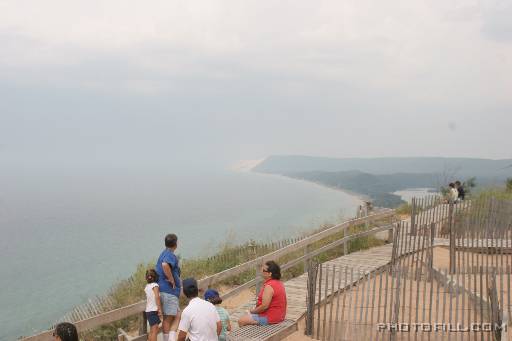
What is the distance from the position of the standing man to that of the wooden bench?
903mm

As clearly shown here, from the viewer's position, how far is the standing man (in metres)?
6.48

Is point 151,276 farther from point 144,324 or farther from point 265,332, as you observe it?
point 265,332

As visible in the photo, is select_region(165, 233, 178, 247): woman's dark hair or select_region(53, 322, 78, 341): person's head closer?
select_region(53, 322, 78, 341): person's head

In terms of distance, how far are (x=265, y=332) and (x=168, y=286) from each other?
171 centimetres

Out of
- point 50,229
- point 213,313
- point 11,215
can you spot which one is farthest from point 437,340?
point 11,215

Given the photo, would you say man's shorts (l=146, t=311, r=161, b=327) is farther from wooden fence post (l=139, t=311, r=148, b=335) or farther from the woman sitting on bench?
the woman sitting on bench

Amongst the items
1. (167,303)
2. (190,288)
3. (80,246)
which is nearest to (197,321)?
(190,288)

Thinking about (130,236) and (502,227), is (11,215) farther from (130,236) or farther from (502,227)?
(502,227)

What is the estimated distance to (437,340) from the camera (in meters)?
7.15

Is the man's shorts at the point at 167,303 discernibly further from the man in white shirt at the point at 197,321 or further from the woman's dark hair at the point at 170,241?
the man in white shirt at the point at 197,321

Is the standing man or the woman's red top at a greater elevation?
the standing man

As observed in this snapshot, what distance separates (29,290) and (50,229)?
3887 cm

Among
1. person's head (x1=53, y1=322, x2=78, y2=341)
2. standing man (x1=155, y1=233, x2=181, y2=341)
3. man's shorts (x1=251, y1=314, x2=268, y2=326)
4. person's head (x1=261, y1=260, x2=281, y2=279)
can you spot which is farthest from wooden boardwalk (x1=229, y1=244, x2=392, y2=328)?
person's head (x1=53, y1=322, x2=78, y2=341)

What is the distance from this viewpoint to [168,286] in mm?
6582
